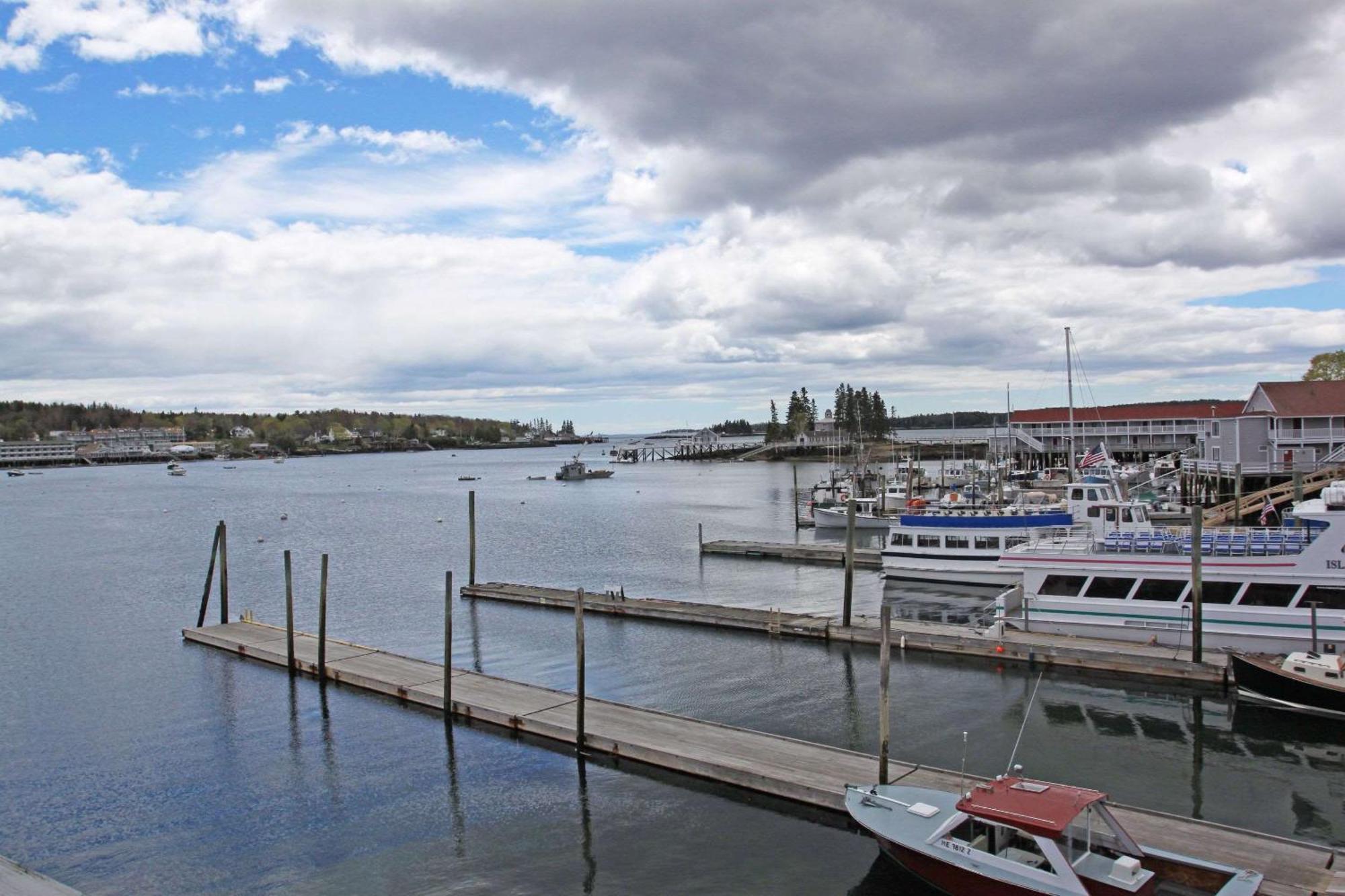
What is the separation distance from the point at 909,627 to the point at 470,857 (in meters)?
20.6

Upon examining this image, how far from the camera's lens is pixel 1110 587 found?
108ft

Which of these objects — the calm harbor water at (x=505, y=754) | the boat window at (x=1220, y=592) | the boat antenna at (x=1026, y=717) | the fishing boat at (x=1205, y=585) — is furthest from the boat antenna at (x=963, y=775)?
the boat window at (x=1220, y=592)

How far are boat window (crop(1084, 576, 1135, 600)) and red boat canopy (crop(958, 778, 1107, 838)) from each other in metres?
18.9

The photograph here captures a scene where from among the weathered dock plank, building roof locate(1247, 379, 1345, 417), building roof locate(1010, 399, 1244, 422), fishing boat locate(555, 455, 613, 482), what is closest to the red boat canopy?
the weathered dock plank

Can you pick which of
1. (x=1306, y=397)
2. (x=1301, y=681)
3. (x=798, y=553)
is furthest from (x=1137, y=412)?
(x=1301, y=681)

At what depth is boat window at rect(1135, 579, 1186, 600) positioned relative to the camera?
3173 centimetres

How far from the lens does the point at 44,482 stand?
197m

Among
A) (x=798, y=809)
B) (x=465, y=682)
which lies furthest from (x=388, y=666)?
(x=798, y=809)

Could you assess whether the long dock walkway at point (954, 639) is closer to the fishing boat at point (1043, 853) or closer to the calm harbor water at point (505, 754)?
the calm harbor water at point (505, 754)

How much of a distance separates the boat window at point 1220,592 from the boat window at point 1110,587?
7.47 ft

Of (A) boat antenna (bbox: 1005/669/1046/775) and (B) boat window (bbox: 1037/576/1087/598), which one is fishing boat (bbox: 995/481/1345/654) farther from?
(A) boat antenna (bbox: 1005/669/1046/775)

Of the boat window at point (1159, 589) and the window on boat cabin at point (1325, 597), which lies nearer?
the window on boat cabin at point (1325, 597)

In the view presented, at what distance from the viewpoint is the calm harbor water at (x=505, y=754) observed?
19.1 meters

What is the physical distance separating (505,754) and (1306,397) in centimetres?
8185
